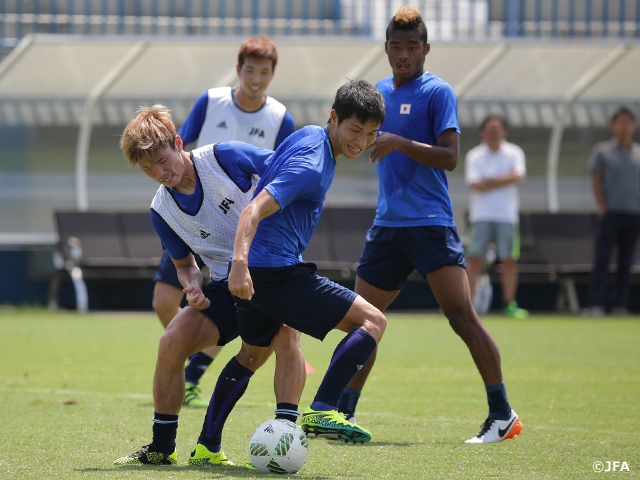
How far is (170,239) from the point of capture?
4.75 metres

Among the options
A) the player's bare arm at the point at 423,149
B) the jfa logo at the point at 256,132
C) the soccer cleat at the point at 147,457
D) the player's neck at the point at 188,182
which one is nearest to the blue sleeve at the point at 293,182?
the player's neck at the point at 188,182

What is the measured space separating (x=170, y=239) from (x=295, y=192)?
81 centimetres

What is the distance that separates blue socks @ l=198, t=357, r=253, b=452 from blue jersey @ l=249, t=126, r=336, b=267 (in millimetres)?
616

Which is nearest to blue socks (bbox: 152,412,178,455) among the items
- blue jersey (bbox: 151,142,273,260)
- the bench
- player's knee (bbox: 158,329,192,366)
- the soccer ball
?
player's knee (bbox: 158,329,192,366)

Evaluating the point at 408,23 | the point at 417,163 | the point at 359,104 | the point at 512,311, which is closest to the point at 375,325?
the point at 359,104

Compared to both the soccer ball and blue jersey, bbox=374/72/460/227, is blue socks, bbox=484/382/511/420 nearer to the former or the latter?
blue jersey, bbox=374/72/460/227

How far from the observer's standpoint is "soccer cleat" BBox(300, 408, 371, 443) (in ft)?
13.9

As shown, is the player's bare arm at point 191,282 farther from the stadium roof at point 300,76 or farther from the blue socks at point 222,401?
the stadium roof at point 300,76

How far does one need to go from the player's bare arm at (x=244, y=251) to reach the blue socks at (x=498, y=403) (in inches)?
74.0

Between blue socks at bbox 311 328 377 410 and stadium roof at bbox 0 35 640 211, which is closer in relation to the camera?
blue socks at bbox 311 328 377 410

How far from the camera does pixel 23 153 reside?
14727 millimetres

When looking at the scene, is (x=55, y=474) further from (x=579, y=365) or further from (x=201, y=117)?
(x=579, y=365)

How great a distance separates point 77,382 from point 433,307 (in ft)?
28.5

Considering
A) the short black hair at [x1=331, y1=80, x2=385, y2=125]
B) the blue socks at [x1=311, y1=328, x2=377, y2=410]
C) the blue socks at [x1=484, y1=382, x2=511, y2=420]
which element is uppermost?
the short black hair at [x1=331, y1=80, x2=385, y2=125]
